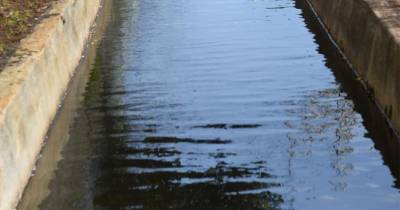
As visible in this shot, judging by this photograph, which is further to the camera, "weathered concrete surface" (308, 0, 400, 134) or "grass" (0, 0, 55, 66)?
"grass" (0, 0, 55, 66)

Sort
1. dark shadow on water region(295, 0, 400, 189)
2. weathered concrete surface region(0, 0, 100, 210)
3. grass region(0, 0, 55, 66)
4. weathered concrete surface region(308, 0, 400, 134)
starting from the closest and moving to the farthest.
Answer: weathered concrete surface region(0, 0, 100, 210) → dark shadow on water region(295, 0, 400, 189) → weathered concrete surface region(308, 0, 400, 134) → grass region(0, 0, 55, 66)

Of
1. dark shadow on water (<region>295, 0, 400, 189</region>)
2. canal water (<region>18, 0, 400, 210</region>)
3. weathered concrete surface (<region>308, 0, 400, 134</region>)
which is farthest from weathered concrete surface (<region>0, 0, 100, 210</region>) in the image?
weathered concrete surface (<region>308, 0, 400, 134</region>)

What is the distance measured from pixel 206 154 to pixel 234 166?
483 millimetres

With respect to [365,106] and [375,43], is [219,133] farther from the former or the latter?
[375,43]

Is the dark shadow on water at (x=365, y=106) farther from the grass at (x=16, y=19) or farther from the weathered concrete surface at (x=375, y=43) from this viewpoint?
the grass at (x=16, y=19)

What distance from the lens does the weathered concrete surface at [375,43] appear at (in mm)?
8633

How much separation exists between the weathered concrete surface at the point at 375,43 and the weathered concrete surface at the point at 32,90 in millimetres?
4299

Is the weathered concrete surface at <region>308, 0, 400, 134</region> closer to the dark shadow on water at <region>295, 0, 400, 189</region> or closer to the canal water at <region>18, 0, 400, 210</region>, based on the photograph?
the dark shadow on water at <region>295, 0, 400, 189</region>

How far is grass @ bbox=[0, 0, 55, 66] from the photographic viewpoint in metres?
10.3

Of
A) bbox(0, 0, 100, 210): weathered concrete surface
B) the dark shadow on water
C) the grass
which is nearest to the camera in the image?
bbox(0, 0, 100, 210): weathered concrete surface

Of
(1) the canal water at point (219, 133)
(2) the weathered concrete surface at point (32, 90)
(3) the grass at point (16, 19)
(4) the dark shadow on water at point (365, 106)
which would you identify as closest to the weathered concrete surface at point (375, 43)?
(4) the dark shadow on water at point (365, 106)

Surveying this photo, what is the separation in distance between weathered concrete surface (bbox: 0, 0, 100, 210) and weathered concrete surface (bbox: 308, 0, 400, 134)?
169 inches

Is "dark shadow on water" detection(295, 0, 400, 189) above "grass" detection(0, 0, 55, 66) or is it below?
below

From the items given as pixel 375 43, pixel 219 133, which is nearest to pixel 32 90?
pixel 219 133
